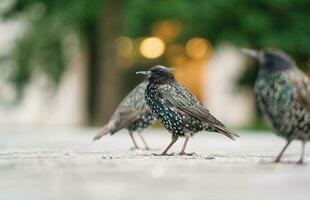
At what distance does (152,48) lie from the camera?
3306 cm

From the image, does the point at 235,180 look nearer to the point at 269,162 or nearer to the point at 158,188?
the point at 158,188

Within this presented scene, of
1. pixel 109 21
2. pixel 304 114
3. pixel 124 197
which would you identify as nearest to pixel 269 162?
pixel 304 114

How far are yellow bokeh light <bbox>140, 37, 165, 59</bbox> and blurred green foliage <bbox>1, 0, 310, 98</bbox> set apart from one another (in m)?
4.20

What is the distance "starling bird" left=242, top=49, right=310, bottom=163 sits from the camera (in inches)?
335

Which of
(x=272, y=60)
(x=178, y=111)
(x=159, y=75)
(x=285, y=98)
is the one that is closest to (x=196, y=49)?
(x=159, y=75)

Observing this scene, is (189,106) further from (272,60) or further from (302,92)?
(302,92)

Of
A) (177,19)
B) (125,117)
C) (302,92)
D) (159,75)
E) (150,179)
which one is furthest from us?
(177,19)

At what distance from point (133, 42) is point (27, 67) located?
5.72 meters

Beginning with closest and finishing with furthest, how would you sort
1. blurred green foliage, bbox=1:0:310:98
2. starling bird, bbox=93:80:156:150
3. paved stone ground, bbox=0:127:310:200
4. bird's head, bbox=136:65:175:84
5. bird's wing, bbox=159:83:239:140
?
paved stone ground, bbox=0:127:310:200 < bird's wing, bbox=159:83:239:140 < bird's head, bbox=136:65:175:84 < starling bird, bbox=93:80:156:150 < blurred green foliage, bbox=1:0:310:98

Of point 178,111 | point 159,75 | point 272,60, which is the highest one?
point 272,60

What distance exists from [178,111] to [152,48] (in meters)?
23.0

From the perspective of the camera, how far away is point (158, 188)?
6.33 m

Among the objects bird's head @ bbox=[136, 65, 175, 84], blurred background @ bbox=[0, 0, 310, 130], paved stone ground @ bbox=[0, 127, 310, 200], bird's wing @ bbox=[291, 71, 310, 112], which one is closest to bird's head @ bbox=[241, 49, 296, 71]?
bird's wing @ bbox=[291, 71, 310, 112]

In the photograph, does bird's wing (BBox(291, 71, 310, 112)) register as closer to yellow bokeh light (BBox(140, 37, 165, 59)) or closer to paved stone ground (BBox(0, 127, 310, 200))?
paved stone ground (BBox(0, 127, 310, 200))
